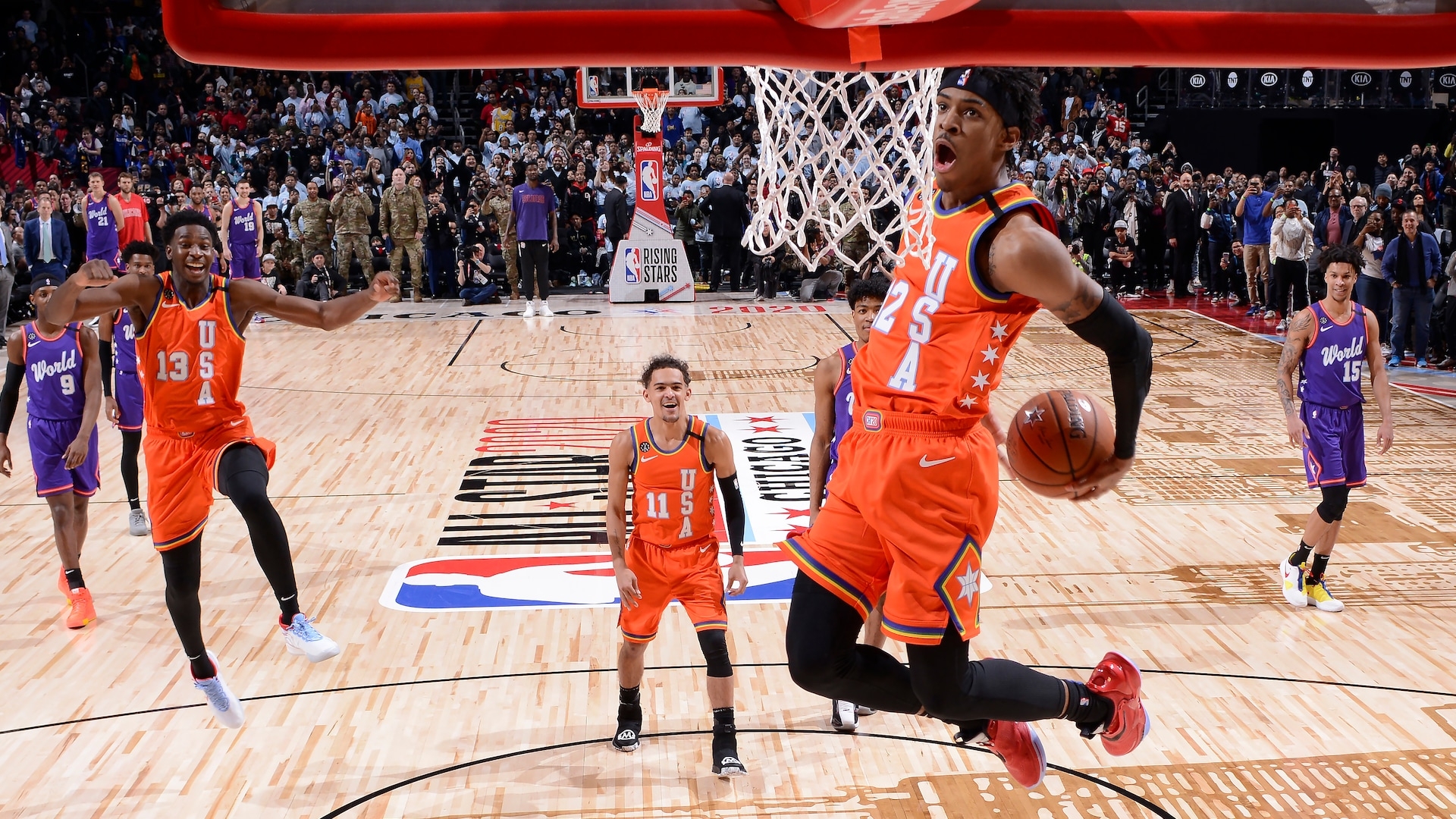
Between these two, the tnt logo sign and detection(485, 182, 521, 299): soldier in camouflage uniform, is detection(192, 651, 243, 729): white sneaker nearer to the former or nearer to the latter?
the tnt logo sign

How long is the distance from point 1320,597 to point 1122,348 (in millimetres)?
3961

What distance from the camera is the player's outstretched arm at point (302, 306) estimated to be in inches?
176

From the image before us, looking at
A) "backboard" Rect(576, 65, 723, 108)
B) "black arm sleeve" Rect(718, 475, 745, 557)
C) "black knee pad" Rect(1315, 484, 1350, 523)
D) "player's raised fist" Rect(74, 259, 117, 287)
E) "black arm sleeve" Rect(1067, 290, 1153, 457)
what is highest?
"backboard" Rect(576, 65, 723, 108)

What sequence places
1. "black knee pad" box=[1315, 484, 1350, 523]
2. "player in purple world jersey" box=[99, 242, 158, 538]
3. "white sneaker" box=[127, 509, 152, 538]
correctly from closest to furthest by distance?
1. "black knee pad" box=[1315, 484, 1350, 523]
2. "player in purple world jersey" box=[99, 242, 158, 538]
3. "white sneaker" box=[127, 509, 152, 538]

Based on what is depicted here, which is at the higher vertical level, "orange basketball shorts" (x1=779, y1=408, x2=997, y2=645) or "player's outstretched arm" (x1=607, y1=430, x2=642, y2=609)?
"orange basketball shorts" (x1=779, y1=408, x2=997, y2=645)

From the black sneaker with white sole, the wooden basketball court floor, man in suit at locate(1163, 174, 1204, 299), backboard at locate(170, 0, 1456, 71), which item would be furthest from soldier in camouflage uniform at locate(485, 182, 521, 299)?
backboard at locate(170, 0, 1456, 71)

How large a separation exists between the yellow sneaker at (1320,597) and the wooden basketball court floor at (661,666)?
0.11m

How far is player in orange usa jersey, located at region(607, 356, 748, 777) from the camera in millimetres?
4512

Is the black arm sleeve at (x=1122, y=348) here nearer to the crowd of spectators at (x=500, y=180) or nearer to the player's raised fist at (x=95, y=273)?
the player's raised fist at (x=95, y=273)

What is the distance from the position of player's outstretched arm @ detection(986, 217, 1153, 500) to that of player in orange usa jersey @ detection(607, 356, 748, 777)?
6.57 feet

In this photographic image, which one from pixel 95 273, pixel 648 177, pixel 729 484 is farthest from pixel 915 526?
pixel 648 177

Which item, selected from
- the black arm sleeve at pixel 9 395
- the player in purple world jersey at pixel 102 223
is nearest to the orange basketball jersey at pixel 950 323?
the black arm sleeve at pixel 9 395

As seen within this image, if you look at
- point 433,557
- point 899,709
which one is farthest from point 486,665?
point 899,709

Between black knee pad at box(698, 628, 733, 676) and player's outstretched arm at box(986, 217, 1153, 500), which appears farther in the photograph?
black knee pad at box(698, 628, 733, 676)
